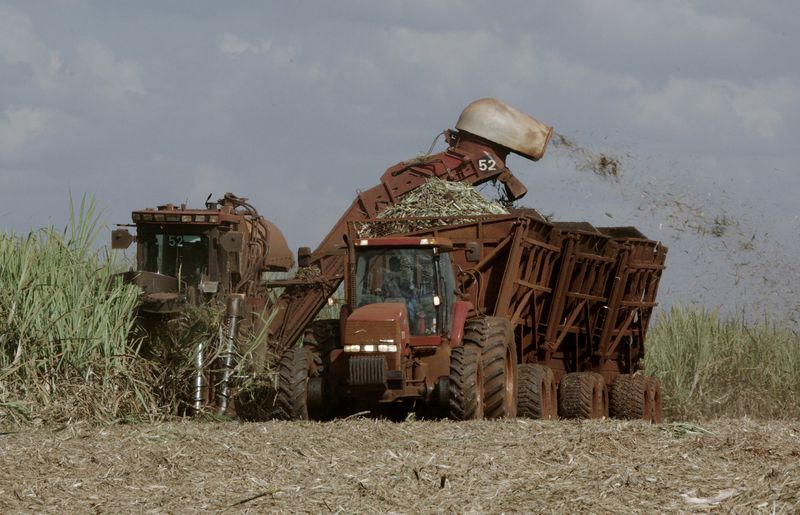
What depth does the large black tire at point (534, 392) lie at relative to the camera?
1343 cm

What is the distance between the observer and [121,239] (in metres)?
14.3

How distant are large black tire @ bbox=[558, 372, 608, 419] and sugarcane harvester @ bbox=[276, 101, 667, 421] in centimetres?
2

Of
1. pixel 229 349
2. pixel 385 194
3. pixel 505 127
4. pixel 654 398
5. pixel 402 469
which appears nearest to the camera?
pixel 402 469

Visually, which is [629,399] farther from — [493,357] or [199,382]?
[199,382]

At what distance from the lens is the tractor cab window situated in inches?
583

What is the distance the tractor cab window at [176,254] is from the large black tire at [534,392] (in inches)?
161

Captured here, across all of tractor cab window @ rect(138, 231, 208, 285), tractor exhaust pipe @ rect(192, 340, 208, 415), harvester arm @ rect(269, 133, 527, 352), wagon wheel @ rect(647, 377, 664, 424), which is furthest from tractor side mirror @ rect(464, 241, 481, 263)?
wagon wheel @ rect(647, 377, 664, 424)

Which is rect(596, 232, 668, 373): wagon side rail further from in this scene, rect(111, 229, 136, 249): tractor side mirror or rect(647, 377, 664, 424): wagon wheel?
rect(111, 229, 136, 249): tractor side mirror

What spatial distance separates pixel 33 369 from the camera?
11375 millimetres

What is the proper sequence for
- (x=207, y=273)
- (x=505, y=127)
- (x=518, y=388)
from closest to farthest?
(x=518, y=388), (x=207, y=273), (x=505, y=127)

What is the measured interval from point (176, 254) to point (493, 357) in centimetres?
459

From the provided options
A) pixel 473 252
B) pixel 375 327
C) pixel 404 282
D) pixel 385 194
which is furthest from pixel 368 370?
pixel 385 194

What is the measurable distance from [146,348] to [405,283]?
2875 mm

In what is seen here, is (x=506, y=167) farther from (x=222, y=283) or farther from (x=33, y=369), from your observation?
(x=33, y=369)
